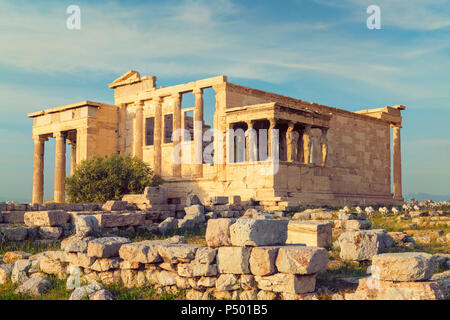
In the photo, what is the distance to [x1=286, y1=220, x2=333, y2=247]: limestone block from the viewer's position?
9258mm

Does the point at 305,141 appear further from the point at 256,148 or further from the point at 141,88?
the point at 141,88

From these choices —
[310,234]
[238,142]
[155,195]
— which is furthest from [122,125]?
[310,234]

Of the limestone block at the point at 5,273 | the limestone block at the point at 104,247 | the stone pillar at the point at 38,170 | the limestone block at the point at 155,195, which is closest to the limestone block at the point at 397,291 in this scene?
the limestone block at the point at 104,247

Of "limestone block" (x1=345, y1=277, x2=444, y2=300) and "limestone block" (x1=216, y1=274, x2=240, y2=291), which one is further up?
"limestone block" (x1=345, y1=277, x2=444, y2=300)

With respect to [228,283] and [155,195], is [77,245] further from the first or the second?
[155,195]

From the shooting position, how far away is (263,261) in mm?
6461

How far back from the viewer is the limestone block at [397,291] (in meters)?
5.51

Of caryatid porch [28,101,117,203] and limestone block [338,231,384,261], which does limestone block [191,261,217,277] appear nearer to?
limestone block [338,231,384,261]

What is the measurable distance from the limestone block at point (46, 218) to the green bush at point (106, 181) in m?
11.9

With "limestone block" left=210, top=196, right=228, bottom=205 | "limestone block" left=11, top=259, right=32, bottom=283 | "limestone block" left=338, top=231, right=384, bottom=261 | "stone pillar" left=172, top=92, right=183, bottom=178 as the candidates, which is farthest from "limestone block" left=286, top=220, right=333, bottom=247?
"stone pillar" left=172, top=92, right=183, bottom=178

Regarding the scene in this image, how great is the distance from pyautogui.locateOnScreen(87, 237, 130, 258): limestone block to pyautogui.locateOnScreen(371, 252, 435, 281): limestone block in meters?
3.86

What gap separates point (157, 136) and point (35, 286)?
22319 millimetres

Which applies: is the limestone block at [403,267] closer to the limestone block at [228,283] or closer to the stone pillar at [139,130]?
the limestone block at [228,283]
